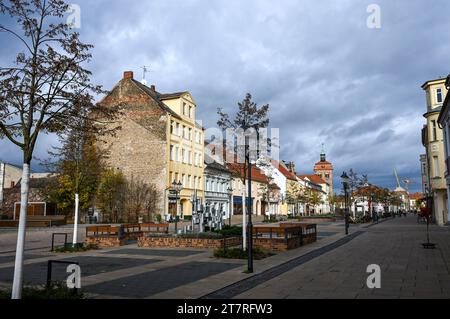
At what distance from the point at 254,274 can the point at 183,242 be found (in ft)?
27.5

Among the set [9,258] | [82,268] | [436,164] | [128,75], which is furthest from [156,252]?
[128,75]

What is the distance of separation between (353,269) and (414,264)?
2.42m

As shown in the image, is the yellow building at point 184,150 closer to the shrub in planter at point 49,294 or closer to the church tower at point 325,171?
the shrub in planter at point 49,294

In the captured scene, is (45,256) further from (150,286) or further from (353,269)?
(353,269)

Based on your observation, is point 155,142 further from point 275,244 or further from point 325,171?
point 325,171

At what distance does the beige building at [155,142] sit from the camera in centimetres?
4741

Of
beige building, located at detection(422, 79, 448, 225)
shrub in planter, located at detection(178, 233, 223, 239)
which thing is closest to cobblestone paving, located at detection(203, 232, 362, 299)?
shrub in planter, located at detection(178, 233, 223, 239)

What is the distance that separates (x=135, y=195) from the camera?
1841 inches

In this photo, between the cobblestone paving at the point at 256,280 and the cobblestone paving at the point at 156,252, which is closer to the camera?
the cobblestone paving at the point at 256,280

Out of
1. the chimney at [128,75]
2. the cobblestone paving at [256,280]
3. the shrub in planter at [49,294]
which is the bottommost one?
the cobblestone paving at [256,280]

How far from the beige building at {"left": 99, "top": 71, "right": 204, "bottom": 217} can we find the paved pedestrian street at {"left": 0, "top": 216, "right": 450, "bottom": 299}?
30.7m

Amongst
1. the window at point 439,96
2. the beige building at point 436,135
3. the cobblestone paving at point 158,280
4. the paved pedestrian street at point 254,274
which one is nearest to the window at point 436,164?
the beige building at point 436,135

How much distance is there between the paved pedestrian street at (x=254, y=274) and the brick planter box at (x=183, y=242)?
1.65 meters
